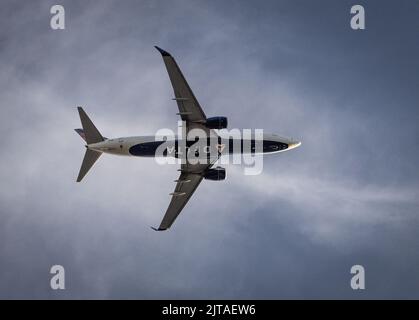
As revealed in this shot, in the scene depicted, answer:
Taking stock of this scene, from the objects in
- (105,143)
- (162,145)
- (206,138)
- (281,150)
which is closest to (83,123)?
(105,143)

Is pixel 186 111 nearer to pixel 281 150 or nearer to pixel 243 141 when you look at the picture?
pixel 243 141

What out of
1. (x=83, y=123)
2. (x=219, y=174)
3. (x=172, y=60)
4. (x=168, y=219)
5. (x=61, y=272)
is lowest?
(x=61, y=272)

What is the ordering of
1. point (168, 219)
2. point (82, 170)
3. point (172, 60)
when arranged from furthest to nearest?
1. point (168, 219)
2. point (82, 170)
3. point (172, 60)

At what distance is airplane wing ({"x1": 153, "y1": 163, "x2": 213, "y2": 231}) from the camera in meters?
76.4

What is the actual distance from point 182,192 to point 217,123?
12.6m

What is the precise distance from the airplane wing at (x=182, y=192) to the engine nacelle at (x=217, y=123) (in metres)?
8.54

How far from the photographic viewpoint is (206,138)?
7162 centimetres

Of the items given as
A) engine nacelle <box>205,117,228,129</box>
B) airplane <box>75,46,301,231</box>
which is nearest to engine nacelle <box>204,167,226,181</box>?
airplane <box>75,46,301,231</box>

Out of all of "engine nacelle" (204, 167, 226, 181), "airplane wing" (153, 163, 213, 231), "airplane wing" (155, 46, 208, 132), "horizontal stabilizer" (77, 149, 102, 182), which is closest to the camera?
"airplane wing" (155, 46, 208, 132)

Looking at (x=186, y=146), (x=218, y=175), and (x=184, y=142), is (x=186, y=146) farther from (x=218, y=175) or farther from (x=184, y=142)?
(x=218, y=175)

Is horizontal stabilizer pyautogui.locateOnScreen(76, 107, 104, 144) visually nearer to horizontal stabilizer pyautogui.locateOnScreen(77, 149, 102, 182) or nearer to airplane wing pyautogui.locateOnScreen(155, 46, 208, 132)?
horizontal stabilizer pyautogui.locateOnScreen(77, 149, 102, 182)

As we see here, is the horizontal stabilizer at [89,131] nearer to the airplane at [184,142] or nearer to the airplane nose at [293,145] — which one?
the airplane at [184,142]

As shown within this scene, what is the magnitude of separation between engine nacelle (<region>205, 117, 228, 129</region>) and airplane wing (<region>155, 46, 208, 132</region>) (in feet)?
4.89

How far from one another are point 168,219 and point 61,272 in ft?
50.0
